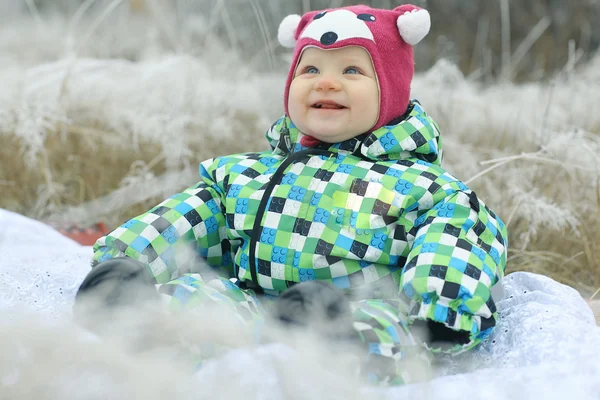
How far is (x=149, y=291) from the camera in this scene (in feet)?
3.21

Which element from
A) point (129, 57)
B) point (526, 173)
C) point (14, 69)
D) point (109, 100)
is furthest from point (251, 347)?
point (129, 57)

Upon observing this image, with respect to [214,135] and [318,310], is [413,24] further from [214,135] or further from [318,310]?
[214,135]

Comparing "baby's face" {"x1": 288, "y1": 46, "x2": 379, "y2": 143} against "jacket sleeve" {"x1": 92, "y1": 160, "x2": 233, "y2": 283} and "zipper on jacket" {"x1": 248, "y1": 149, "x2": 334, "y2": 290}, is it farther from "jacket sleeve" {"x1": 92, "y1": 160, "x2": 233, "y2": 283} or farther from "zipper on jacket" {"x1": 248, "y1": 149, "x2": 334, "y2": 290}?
"jacket sleeve" {"x1": 92, "y1": 160, "x2": 233, "y2": 283}

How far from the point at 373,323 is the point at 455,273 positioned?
15 cm

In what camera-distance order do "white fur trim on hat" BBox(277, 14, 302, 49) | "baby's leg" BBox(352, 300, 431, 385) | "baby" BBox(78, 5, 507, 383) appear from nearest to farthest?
1. "baby's leg" BBox(352, 300, 431, 385)
2. "baby" BBox(78, 5, 507, 383)
3. "white fur trim on hat" BBox(277, 14, 302, 49)

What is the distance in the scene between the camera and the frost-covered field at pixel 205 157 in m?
0.78

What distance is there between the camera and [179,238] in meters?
1.25

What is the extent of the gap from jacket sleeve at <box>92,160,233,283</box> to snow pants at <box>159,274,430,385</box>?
0.26 ft

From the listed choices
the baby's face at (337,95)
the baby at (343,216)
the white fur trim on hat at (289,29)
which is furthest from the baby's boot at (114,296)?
the white fur trim on hat at (289,29)

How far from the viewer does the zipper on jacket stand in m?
1.20

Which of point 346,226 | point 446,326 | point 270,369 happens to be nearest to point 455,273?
point 446,326

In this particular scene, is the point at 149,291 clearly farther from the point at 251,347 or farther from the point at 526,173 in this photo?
the point at 526,173

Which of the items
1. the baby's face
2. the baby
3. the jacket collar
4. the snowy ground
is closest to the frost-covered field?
the snowy ground

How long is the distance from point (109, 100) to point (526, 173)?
1450 millimetres
